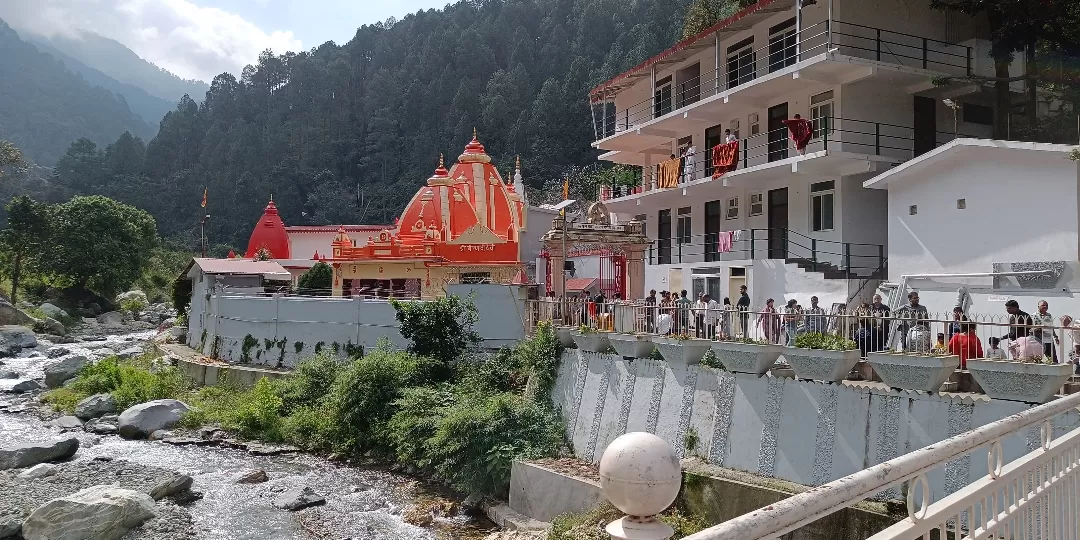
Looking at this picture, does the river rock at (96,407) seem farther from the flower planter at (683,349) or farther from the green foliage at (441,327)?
the flower planter at (683,349)

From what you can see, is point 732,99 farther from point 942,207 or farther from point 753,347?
point 753,347

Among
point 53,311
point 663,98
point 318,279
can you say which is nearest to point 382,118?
point 53,311

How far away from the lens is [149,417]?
23.6 meters

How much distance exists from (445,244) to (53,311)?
3344cm

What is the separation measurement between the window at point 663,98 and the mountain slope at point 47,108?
156372mm

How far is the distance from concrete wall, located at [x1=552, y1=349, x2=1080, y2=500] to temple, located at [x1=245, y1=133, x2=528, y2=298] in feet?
45.2

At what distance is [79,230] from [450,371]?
1757 inches

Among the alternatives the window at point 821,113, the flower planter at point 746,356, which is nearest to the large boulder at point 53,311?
the window at point 821,113

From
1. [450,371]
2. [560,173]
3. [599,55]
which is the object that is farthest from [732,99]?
[599,55]

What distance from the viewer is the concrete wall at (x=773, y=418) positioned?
1030 cm

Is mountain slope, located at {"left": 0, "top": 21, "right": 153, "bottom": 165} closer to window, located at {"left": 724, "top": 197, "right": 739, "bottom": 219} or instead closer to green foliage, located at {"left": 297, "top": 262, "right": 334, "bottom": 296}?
green foliage, located at {"left": 297, "top": 262, "right": 334, "bottom": 296}

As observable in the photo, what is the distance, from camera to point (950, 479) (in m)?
10.0

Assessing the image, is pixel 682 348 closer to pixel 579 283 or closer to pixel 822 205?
pixel 822 205

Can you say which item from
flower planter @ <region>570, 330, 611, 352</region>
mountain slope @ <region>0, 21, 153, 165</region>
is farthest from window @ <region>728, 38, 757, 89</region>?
mountain slope @ <region>0, 21, 153, 165</region>
